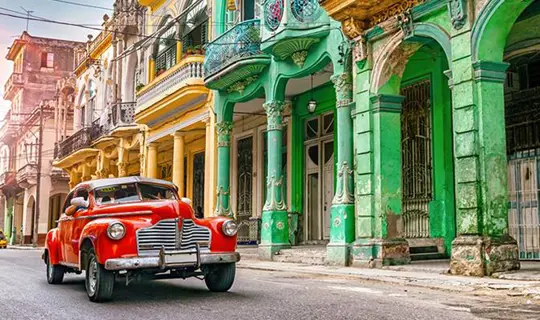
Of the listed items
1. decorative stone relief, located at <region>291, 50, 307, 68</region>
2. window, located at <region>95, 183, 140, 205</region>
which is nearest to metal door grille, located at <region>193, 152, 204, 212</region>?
decorative stone relief, located at <region>291, 50, 307, 68</region>

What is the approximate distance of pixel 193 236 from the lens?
843 centimetres

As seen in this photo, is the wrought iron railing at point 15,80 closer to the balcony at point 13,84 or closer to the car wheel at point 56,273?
the balcony at point 13,84

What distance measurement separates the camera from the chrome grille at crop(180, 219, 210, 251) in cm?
832

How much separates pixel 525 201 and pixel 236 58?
8673 millimetres

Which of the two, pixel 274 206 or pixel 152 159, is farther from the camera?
pixel 152 159

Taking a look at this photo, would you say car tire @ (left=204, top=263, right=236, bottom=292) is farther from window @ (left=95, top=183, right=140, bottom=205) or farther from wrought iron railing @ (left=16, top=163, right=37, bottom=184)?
wrought iron railing @ (left=16, top=163, right=37, bottom=184)

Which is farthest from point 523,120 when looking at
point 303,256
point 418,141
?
point 303,256

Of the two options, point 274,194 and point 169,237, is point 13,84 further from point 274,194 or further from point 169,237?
point 169,237

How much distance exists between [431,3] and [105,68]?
23664 mm

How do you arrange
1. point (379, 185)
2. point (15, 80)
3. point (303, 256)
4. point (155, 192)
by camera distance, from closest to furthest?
point (155, 192) → point (379, 185) → point (303, 256) → point (15, 80)

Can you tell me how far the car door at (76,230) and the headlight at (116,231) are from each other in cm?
134

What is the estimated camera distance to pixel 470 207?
11.0m

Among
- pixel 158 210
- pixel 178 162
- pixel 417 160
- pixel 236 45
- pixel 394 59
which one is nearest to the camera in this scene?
pixel 158 210

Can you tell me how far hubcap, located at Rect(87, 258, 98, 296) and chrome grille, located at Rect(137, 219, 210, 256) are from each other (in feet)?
2.43
